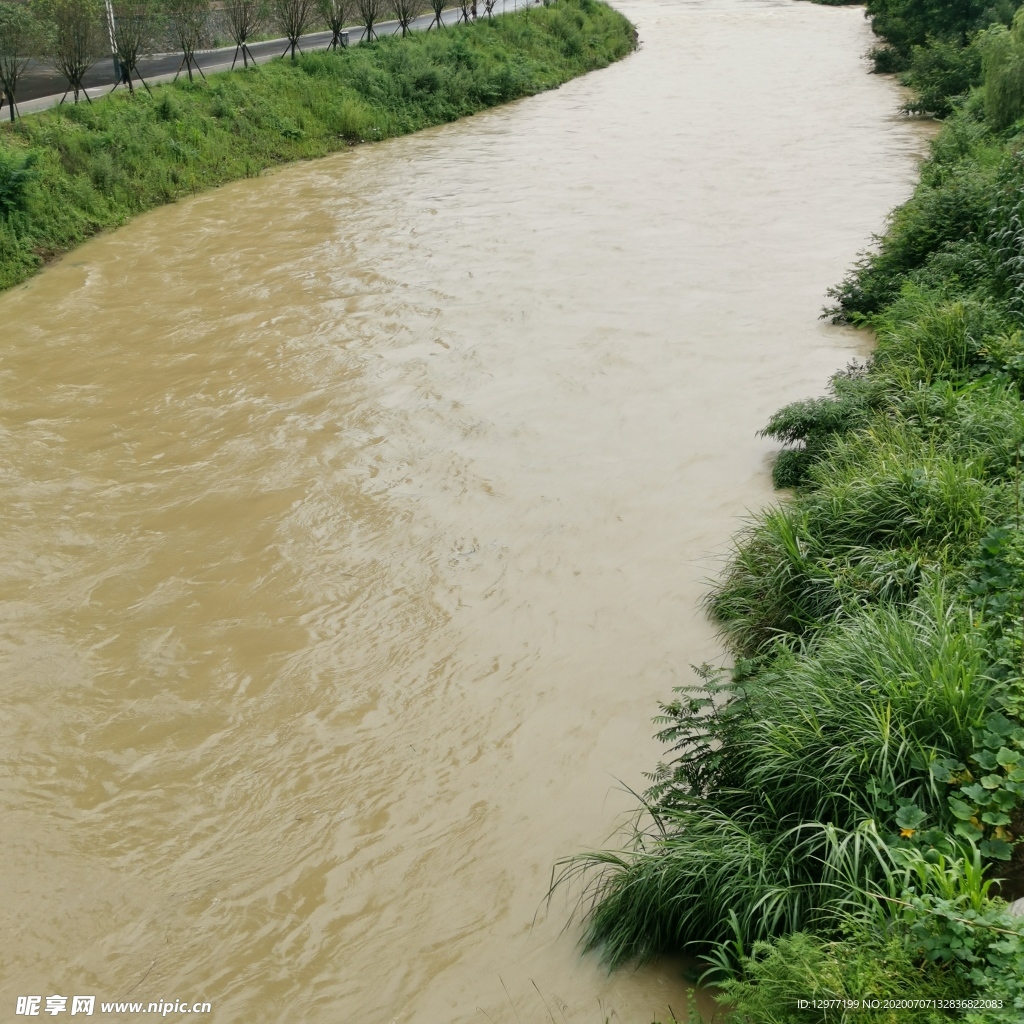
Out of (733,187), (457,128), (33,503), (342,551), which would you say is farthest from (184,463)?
(457,128)

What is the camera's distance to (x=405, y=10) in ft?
94.1

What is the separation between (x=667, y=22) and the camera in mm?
43281

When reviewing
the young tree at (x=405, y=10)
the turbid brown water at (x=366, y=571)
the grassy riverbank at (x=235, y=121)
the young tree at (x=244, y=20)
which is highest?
the young tree at (x=405, y=10)

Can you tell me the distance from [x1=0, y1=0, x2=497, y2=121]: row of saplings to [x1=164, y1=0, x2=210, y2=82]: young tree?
2 centimetres

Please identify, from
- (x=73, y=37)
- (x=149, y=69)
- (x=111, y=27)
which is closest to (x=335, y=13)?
(x=149, y=69)

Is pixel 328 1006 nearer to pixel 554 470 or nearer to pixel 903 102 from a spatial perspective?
pixel 554 470

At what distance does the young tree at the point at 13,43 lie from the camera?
16719 millimetres

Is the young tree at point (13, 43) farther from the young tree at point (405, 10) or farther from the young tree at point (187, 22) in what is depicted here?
the young tree at point (405, 10)

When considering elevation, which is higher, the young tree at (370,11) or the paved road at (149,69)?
the young tree at (370,11)

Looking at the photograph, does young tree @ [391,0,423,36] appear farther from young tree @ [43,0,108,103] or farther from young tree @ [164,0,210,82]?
Answer: young tree @ [43,0,108,103]

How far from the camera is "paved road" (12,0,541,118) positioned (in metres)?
19.4

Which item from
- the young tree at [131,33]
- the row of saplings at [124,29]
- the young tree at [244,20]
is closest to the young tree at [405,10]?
the row of saplings at [124,29]

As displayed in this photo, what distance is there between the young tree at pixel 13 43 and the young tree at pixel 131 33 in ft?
7.58

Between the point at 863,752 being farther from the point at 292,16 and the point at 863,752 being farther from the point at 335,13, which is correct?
the point at 335,13
